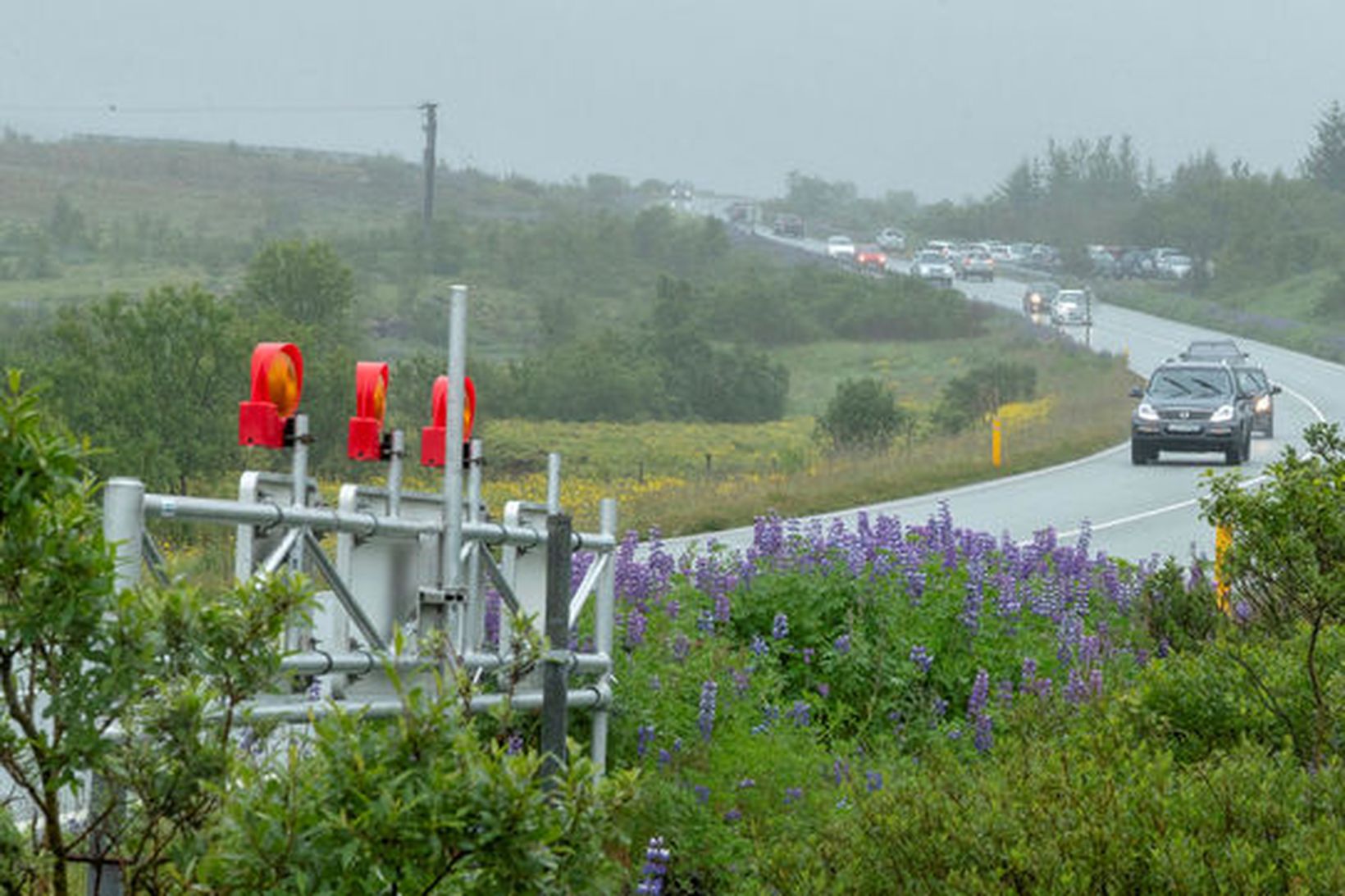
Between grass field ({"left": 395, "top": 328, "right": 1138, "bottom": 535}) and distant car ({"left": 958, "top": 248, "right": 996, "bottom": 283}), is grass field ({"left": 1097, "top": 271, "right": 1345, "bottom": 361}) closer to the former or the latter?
distant car ({"left": 958, "top": 248, "right": 996, "bottom": 283})

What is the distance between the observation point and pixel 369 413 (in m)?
8.20

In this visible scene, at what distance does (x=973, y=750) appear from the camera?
424 inches

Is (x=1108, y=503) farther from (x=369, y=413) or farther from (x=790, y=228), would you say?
(x=790, y=228)

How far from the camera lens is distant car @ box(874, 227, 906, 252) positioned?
138375mm

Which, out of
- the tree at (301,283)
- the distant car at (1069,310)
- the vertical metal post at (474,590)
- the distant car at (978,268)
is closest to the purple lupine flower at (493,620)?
the vertical metal post at (474,590)

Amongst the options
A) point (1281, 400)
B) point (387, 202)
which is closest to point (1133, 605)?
point (1281, 400)

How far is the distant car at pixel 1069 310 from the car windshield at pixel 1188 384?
150 ft

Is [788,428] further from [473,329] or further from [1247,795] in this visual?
[1247,795]

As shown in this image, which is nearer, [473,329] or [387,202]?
[473,329]

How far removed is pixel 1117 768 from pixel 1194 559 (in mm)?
7492

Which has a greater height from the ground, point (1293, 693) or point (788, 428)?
point (1293, 693)

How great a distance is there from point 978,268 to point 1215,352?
4991 centimetres

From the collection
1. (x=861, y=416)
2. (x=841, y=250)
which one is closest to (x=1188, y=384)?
(x=861, y=416)

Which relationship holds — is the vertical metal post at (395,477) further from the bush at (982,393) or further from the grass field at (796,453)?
the bush at (982,393)
